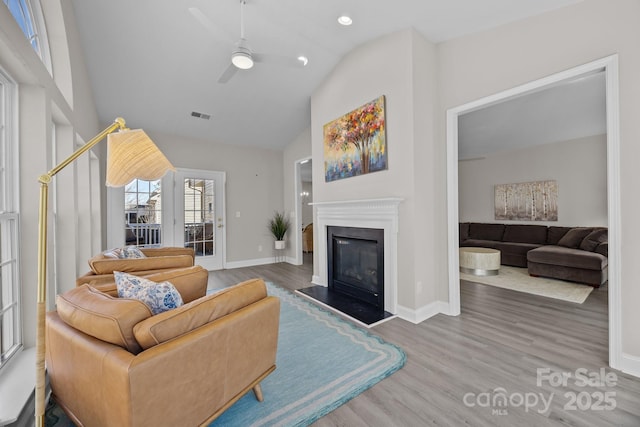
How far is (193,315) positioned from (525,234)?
6.30m

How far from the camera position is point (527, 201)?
5684mm

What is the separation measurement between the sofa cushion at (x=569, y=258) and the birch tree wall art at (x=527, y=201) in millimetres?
1510

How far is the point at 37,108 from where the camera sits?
173 centimetres

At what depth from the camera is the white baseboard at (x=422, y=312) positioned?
284 centimetres

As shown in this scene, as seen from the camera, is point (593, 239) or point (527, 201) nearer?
point (593, 239)

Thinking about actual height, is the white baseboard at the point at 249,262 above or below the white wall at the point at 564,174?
below

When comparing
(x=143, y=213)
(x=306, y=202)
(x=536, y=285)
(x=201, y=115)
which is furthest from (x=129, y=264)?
(x=306, y=202)

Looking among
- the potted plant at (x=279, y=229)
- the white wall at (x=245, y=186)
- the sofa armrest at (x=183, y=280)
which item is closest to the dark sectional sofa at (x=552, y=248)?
the potted plant at (x=279, y=229)

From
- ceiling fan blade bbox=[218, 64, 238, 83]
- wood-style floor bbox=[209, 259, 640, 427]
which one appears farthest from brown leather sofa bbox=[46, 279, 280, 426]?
ceiling fan blade bbox=[218, 64, 238, 83]

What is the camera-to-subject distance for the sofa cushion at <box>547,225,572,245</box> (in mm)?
4961

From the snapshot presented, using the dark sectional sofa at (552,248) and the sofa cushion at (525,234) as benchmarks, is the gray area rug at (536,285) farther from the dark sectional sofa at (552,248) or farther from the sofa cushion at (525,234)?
the sofa cushion at (525,234)

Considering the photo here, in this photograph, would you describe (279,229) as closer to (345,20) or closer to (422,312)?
(422,312)

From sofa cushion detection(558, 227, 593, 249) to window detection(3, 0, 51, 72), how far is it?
6909 millimetres

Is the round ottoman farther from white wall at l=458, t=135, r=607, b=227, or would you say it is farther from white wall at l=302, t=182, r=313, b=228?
white wall at l=302, t=182, r=313, b=228
